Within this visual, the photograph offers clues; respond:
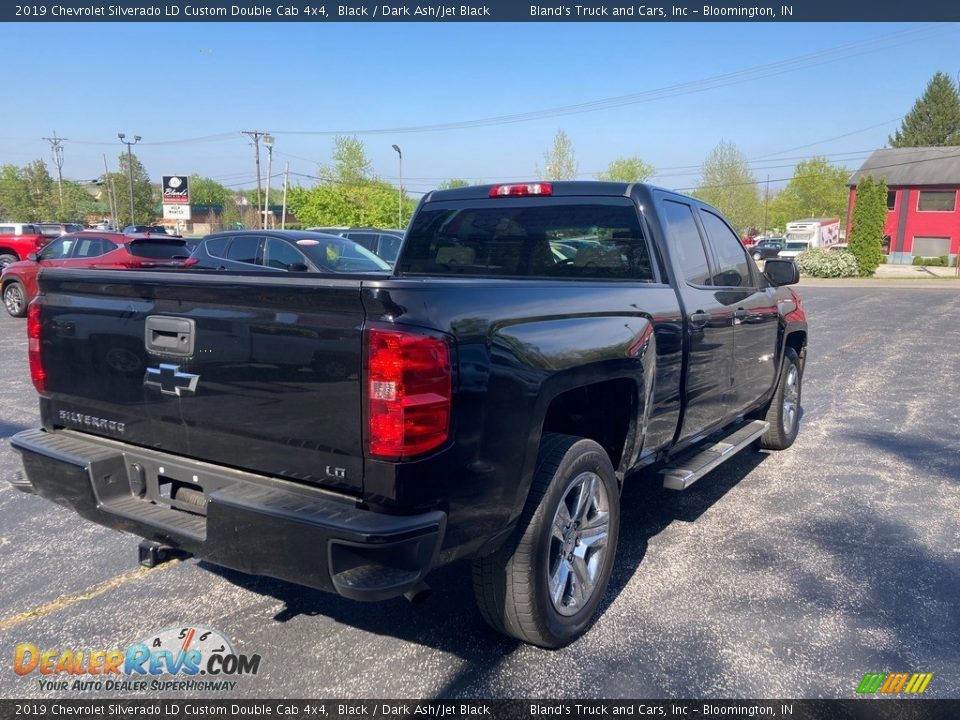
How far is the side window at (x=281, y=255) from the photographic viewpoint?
10620mm

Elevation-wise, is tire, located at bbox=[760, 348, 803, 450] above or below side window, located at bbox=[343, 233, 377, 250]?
below

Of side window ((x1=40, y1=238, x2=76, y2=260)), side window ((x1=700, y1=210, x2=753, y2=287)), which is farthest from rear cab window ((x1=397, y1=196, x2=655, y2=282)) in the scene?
side window ((x1=40, y1=238, x2=76, y2=260))

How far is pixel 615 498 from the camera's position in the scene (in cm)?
343

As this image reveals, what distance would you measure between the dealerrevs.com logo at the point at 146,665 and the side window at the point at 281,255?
7848 millimetres

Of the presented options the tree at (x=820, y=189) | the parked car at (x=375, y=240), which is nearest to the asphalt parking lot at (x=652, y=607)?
the parked car at (x=375, y=240)

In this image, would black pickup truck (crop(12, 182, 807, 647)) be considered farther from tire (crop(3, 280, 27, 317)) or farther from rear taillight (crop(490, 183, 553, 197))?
tire (crop(3, 280, 27, 317))

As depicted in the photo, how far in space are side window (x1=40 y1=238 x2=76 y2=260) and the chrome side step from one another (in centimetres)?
1405

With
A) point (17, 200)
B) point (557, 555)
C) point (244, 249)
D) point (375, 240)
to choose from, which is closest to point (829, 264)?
point (375, 240)

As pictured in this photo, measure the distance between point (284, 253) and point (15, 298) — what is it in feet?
25.0

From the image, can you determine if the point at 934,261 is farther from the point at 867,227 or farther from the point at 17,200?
the point at 17,200

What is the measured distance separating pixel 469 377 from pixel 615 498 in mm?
1268

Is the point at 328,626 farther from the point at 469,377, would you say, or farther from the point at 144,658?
the point at 469,377

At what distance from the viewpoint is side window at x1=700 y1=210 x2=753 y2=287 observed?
492cm

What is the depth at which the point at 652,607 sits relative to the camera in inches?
138
